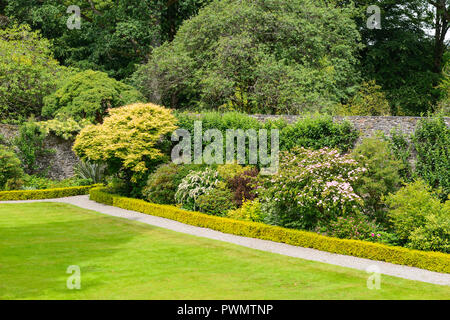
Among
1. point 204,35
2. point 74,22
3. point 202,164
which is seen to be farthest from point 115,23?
point 202,164

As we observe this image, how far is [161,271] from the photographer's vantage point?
373 inches

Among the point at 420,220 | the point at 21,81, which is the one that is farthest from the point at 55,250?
the point at 21,81

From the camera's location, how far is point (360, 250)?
36.6 feet

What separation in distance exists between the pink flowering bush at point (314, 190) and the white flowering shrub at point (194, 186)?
3270 millimetres

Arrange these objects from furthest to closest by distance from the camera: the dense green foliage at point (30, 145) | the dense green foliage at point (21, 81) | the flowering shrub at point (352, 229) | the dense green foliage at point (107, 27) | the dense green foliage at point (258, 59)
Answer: the dense green foliage at point (107, 27) < the dense green foliage at point (21, 81) < the dense green foliage at point (258, 59) < the dense green foliage at point (30, 145) < the flowering shrub at point (352, 229)

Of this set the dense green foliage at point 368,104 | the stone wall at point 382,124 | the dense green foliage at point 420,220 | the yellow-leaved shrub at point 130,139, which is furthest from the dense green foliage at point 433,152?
the dense green foliage at point 368,104

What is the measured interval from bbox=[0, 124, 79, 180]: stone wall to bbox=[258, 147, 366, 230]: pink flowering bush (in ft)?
46.6

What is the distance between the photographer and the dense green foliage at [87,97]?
83.1 ft

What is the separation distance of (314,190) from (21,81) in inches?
821

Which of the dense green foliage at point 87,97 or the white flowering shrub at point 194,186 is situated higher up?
the dense green foliage at point 87,97

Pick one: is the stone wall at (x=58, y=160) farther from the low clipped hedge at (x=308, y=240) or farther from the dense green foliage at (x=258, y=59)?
the low clipped hedge at (x=308, y=240)

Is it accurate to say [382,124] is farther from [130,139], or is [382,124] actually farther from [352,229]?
[130,139]

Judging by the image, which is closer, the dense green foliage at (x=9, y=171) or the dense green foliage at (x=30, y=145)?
the dense green foliage at (x=9, y=171)

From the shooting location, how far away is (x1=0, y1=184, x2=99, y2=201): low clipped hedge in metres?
20.8
